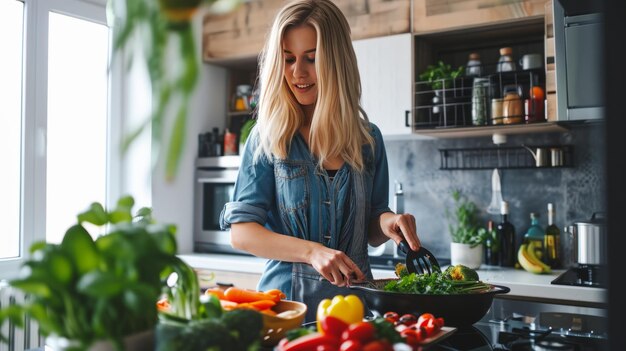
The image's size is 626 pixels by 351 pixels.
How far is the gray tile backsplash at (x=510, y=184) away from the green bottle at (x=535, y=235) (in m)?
0.07

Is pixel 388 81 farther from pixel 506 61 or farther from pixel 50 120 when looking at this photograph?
pixel 50 120

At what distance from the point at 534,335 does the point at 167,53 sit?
0.98 meters

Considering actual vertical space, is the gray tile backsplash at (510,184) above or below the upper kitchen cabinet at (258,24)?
below

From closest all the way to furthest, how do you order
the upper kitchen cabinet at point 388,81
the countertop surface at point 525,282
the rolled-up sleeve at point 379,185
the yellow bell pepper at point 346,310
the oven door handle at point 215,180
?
the yellow bell pepper at point 346,310 < the rolled-up sleeve at point 379,185 < the countertop surface at point 525,282 < the upper kitchen cabinet at point 388,81 < the oven door handle at point 215,180

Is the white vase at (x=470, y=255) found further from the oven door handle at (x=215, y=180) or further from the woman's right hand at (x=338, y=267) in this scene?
the woman's right hand at (x=338, y=267)

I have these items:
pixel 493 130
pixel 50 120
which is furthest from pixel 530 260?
pixel 50 120

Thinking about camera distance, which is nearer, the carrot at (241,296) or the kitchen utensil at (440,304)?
the carrot at (241,296)

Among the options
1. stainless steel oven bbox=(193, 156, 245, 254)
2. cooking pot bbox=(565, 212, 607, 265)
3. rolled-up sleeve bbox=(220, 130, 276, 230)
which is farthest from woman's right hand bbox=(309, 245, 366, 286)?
stainless steel oven bbox=(193, 156, 245, 254)

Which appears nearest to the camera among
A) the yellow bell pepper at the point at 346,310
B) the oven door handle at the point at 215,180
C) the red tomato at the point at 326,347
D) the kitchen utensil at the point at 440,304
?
the red tomato at the point at 326,347

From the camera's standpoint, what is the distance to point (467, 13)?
8.98 feet

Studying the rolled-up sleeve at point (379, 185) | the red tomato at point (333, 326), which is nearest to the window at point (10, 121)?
the rolled-up sleeve at point (379, 185)

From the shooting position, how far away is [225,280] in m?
3.09

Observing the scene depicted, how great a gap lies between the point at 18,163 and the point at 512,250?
2.42 meters

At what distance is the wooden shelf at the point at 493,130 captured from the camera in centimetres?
265
